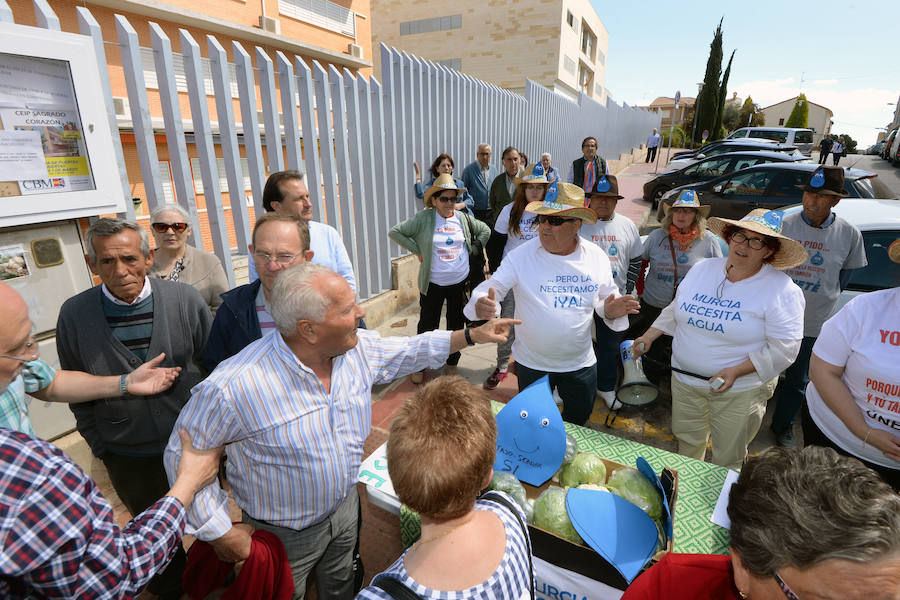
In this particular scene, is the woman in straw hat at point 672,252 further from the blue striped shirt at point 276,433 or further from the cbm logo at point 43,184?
the cbm logo at point 43,184

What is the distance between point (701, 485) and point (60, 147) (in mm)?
3833

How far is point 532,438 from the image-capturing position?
2.06 m

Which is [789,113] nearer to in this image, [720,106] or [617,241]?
[720,106]

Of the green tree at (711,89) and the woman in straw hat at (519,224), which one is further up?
the green tree at (711,89)

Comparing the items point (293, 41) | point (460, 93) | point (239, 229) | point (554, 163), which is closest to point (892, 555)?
point (239, 229)

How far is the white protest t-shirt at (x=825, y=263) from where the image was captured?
130 inches

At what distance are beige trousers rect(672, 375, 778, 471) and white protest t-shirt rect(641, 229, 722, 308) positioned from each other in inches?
49.6

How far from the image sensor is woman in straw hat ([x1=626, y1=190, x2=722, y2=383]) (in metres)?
3.71

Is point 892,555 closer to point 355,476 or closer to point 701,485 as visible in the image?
point 701,485

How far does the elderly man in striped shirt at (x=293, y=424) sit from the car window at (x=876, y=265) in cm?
433

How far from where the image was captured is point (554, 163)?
43.1 ft

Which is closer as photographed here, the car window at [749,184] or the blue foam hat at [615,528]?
the blue foam hat at [615,528]

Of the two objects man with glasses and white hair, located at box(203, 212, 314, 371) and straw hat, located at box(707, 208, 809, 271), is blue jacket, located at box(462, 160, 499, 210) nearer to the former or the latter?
straw hat, located at box(707, 208, 809, 271)

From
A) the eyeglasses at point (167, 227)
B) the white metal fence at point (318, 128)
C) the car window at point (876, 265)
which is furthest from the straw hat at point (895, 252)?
the white metal fence at point (318, 128)
